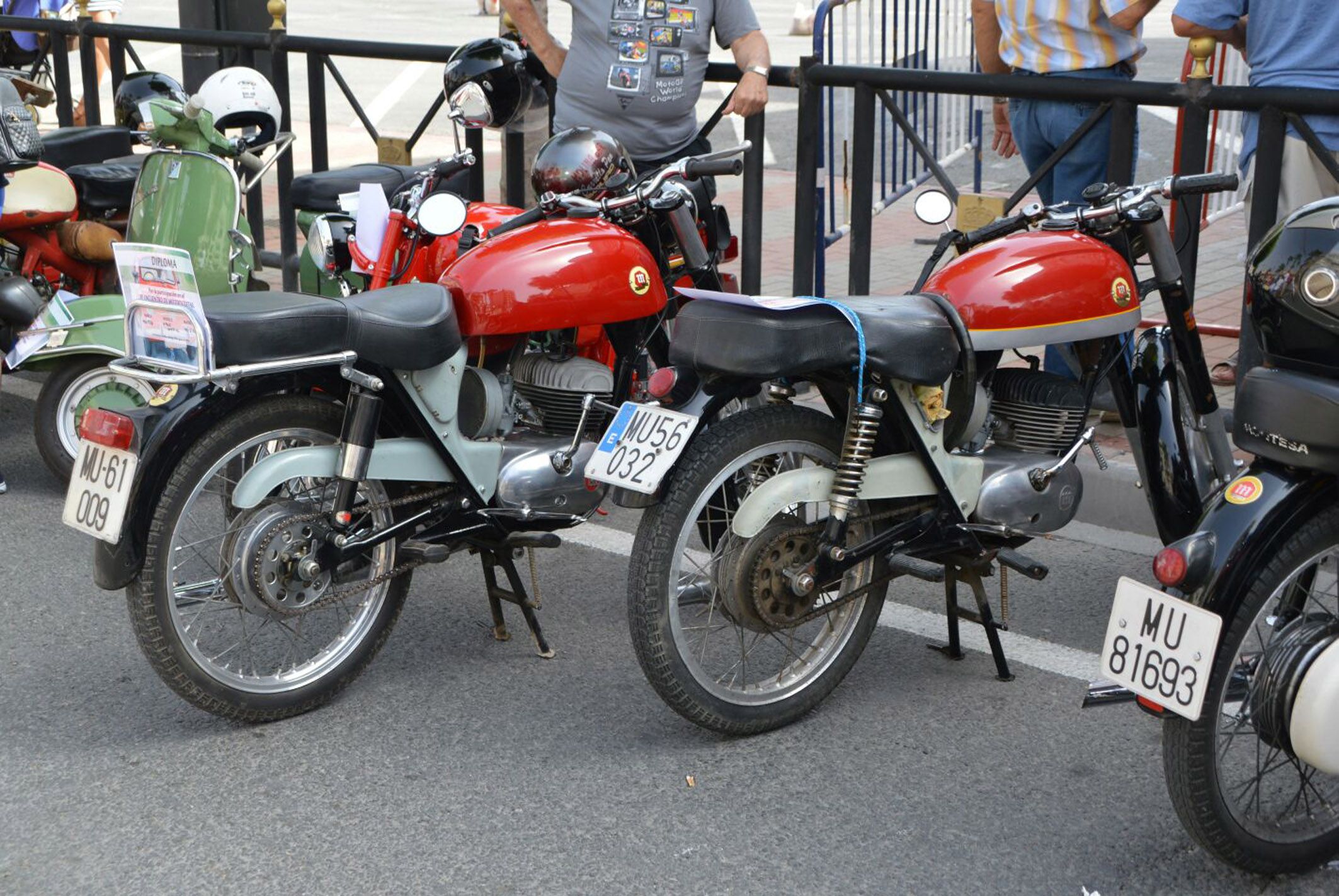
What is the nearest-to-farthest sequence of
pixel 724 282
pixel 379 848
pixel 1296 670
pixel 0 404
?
pixel 1296 670
pixel 379 848
pixel 724 282
pixel 0 404

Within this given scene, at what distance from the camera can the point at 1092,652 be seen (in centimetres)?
425

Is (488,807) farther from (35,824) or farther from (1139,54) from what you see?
(1139,54)

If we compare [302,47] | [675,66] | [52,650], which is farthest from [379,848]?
[302,47]

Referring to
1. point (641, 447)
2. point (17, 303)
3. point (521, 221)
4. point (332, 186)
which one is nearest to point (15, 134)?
point (17, 303)

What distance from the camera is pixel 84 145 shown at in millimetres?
6945

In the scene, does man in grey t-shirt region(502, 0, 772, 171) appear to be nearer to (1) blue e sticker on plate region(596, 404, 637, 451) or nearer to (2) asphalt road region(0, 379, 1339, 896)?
(2) asphalt road region(0, 379, 1339, 896)

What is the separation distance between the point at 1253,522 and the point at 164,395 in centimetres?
221

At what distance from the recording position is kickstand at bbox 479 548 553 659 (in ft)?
13.8

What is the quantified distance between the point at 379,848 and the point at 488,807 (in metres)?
0.26

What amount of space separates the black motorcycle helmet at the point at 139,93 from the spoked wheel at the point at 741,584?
13.5ft

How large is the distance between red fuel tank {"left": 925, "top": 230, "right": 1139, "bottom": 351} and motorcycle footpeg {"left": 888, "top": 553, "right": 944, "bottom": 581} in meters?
0.51

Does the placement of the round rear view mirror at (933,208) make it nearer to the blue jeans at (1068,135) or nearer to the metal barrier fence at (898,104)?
the blue jeans at (1068,135)

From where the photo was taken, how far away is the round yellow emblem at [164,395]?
140 inches

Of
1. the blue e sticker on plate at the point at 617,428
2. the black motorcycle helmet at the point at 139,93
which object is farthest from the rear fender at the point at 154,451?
the black motorcycle helmet at the point at 139,93
